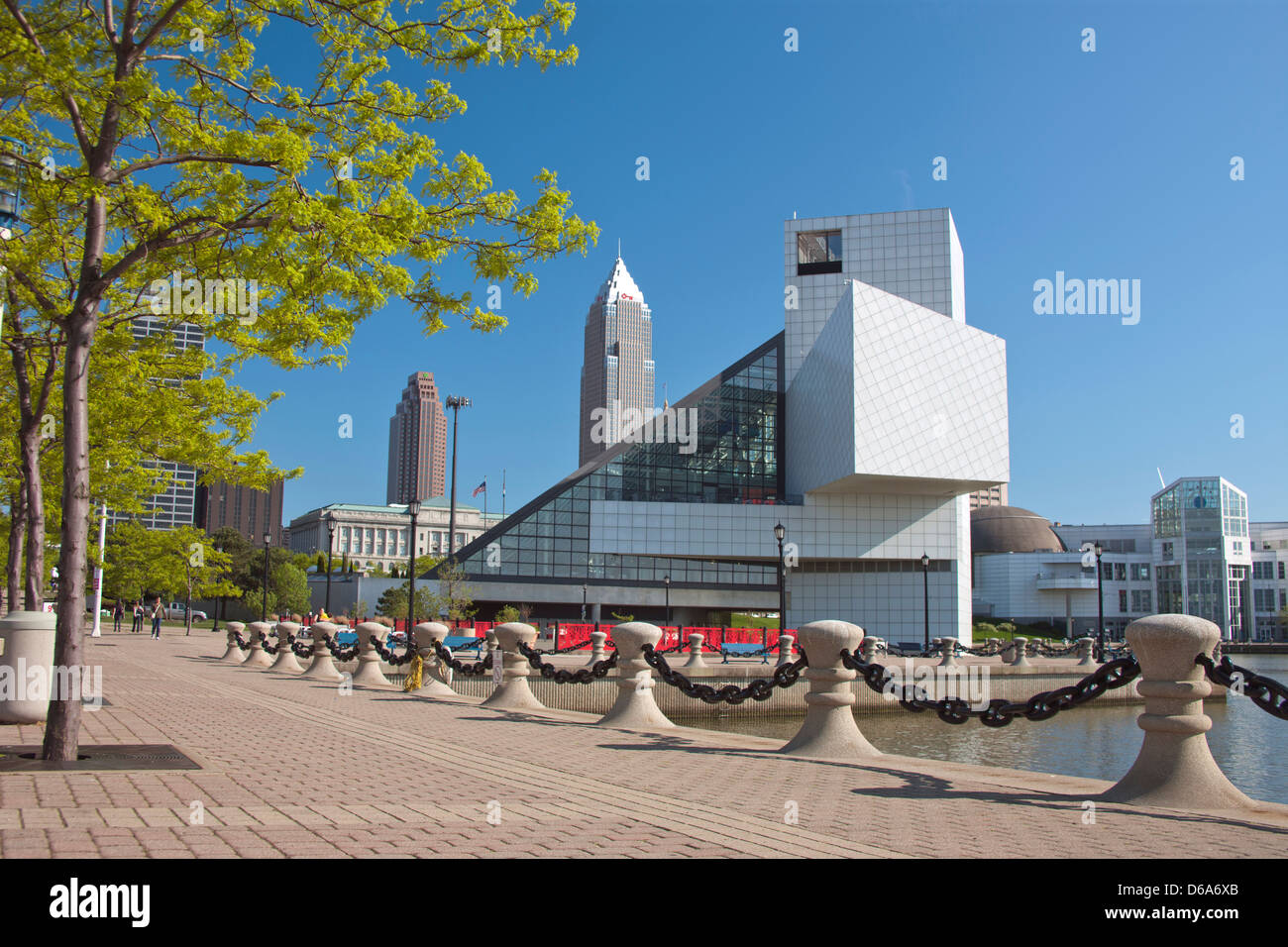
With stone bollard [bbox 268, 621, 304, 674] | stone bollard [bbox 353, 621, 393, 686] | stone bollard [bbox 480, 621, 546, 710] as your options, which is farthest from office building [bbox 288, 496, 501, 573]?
stone bollard [bbox 480, 621, 546, 710]

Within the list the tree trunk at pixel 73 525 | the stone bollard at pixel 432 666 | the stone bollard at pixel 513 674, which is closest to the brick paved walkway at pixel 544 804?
the tree trunk at pixel 73 525

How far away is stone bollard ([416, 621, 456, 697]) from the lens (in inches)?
722

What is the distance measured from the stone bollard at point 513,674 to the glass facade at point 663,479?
192ft

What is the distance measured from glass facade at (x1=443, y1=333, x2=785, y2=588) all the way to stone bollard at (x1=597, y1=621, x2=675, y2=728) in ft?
200

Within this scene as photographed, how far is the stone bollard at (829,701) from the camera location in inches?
396

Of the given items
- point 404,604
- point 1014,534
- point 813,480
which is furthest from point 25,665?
point 1014,534

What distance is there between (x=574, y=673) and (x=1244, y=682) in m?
9.94

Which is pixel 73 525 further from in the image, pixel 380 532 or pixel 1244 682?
pixel 380 532

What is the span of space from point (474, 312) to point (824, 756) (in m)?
5.91

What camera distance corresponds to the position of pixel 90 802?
20.5ft

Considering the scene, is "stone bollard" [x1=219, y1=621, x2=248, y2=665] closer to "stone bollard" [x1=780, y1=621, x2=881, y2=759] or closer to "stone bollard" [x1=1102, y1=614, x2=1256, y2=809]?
"stone bollard" [x1=780, y1=621, x2=881, y2=759]
